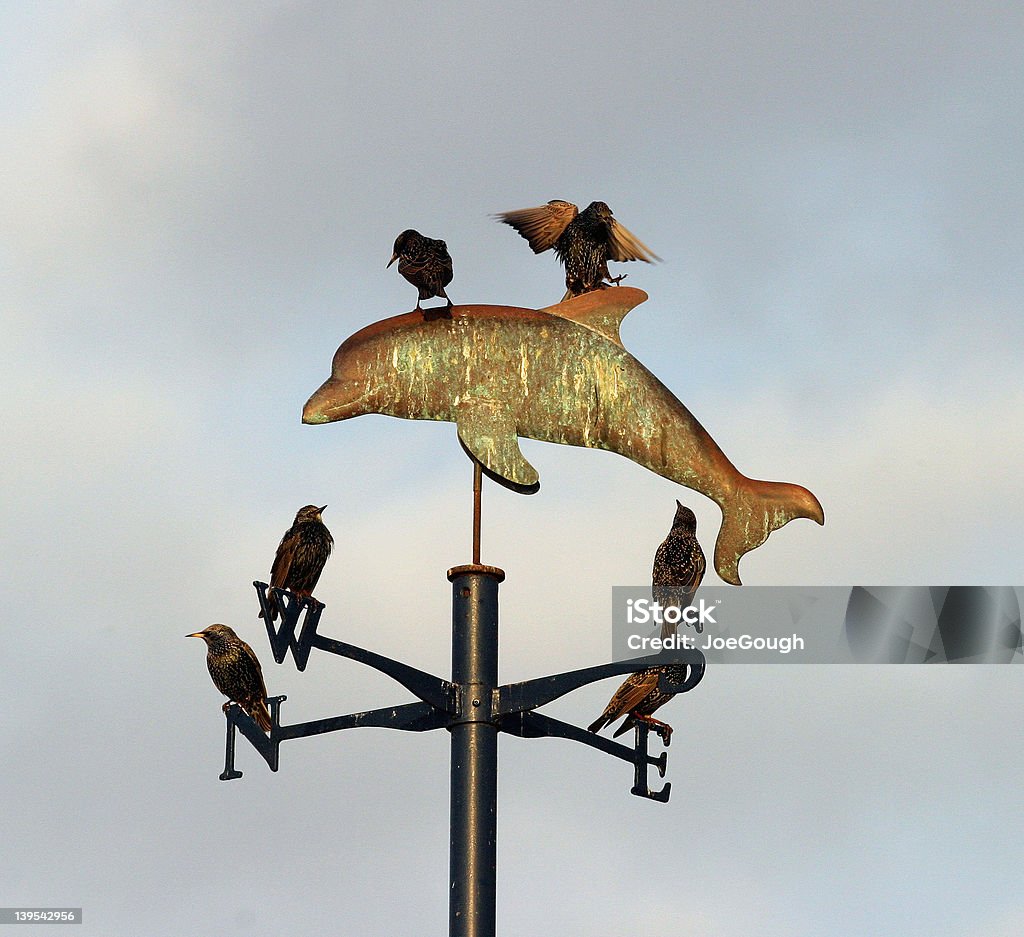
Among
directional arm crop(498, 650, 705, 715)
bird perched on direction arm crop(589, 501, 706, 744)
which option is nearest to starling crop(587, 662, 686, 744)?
bird perched on direction arm crop(589, 501, 706, 744)

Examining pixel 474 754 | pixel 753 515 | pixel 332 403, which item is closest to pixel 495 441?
pixel 332 403

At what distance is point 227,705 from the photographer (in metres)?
7.86

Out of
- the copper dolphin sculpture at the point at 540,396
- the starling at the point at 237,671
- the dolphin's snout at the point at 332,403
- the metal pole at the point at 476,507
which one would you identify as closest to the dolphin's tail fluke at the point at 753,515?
the copper dolphin sculpture at the point at 540,396

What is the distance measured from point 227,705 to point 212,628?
662 mm

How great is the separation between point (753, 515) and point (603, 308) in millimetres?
1079

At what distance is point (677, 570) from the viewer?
7.97 m

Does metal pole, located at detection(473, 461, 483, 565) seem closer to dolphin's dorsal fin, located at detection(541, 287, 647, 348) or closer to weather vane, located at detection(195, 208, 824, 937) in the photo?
weather vane, located at detection(195, 208, 824, 937)

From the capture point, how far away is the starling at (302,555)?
785 cm

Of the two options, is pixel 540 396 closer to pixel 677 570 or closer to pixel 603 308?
pixel 603 308

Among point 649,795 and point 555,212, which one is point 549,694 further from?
point 555,212

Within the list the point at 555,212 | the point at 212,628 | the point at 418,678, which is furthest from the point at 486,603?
the point at 555,212

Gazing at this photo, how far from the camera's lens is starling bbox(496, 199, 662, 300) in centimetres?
896

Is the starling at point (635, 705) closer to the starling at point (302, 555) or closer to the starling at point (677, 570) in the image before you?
the starling at point (677, 570)

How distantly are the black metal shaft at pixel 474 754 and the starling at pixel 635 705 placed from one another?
83 centimetres
